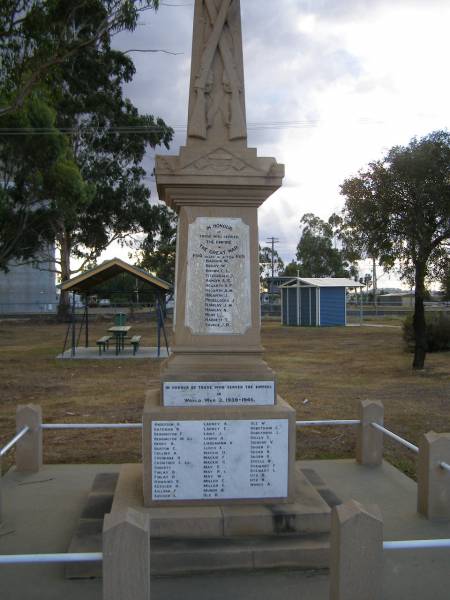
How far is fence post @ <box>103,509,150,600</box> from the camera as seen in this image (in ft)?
9.38

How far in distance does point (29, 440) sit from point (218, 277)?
2.89 metres

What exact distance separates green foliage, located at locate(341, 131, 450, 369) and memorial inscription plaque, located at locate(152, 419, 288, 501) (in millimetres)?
11168

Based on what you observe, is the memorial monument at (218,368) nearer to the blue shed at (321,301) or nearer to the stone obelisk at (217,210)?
the stone obelisk at (217,210)

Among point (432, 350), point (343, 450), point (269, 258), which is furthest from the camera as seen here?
point (269, 258)

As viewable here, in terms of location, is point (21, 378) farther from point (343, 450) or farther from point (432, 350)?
point (432, 350)

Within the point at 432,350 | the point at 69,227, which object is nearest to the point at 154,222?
the point at 69,227

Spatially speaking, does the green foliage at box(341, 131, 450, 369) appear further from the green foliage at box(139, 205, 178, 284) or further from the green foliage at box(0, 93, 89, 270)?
the green foliage at box(139, 205, 178, 284)

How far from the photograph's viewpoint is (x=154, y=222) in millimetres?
39156

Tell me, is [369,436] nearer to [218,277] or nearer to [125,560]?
[218,277]

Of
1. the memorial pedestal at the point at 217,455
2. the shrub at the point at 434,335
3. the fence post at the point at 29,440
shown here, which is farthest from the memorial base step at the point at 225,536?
the shrub at the point at 434,335

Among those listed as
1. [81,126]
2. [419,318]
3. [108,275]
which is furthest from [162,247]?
[419,318]

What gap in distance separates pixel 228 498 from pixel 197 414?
0.70m

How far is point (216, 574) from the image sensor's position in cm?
405

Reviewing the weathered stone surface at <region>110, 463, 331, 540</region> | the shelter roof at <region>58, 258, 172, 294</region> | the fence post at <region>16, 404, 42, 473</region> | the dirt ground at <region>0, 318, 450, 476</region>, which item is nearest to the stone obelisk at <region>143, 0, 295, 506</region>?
the weathered stone surface at <region>110, 463, 331, 540</region>
